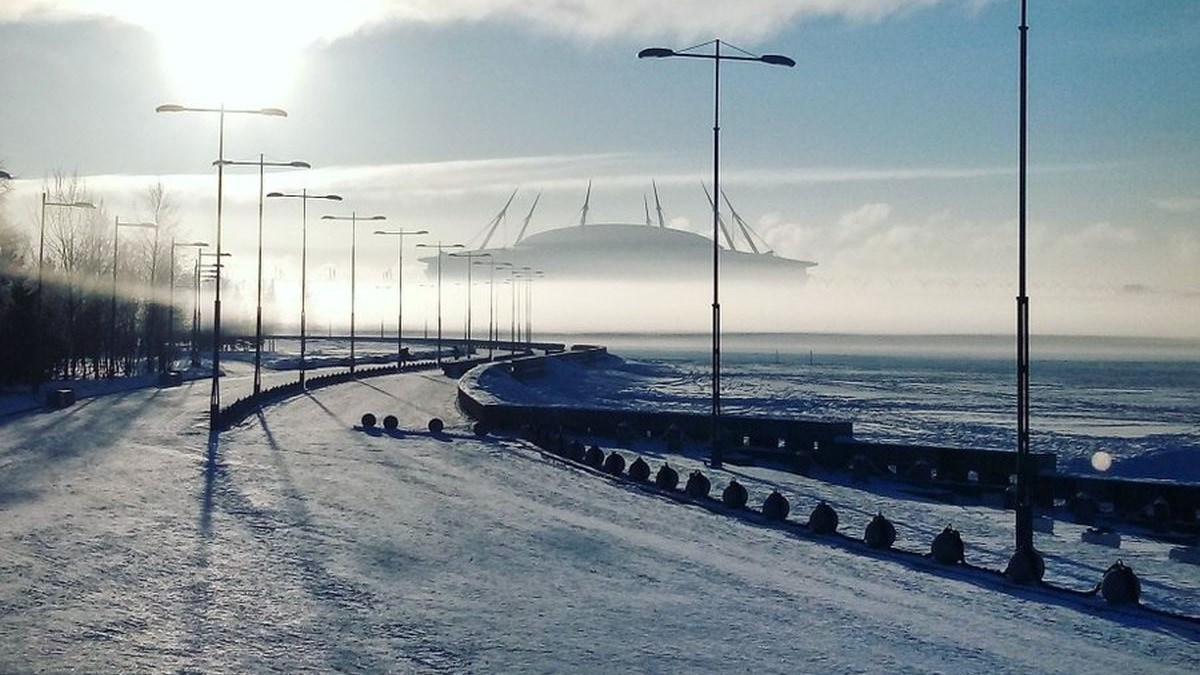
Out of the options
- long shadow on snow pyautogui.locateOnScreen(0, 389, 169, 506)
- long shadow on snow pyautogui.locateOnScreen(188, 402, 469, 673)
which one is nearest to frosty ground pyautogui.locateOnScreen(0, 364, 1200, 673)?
long shadow on snow pyautogui.locateOnScreen(188, 402, 469, 673)

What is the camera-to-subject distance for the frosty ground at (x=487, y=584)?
40.7ft

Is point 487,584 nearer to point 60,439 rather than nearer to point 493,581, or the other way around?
point 493,581

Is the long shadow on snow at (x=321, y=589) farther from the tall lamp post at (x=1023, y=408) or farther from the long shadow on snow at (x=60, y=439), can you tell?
the tall lamp post at (x=1023, y=408)

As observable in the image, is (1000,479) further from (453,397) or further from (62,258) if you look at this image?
(62,258)

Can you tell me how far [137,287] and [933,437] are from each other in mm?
88698

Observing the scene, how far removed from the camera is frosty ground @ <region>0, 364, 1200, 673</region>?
12.4 meters

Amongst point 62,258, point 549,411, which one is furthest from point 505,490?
point 62,258

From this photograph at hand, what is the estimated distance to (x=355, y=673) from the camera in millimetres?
11391

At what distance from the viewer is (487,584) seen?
1609cm

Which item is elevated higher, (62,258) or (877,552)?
(62,258)

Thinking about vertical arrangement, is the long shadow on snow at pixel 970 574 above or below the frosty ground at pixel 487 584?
below

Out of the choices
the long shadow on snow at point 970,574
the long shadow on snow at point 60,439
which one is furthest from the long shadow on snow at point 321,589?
the long shadow on snow at point 970,574

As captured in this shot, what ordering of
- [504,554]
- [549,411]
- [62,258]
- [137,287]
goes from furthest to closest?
[137,287] < [62,258] < [549,411] < [504,554]

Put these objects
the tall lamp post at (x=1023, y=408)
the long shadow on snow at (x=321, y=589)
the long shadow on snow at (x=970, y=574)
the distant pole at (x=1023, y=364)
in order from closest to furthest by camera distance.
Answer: the long shadow on snow at (x=321, y=589) < the long shadow on snow at (x=970, y=574) < the tall lamp post at (x=1023, y=408) < the distant pole at (x=1023, y=364)
